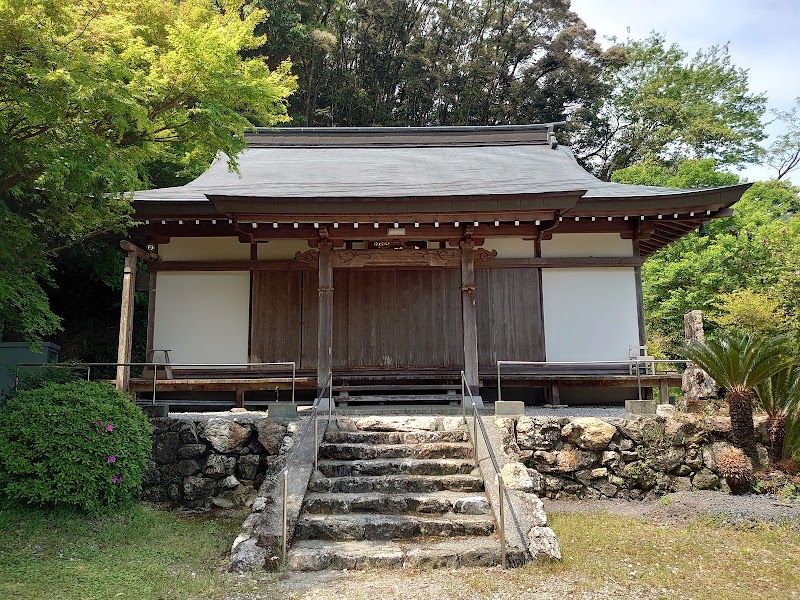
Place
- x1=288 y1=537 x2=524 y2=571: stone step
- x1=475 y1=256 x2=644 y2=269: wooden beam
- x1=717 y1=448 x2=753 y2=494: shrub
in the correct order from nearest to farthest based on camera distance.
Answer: x1=288 y1=537 x2=524 y2=571: stone step → x1=717 y1=448 x2=753 y2=494: shrub → x1=475 y1=256 x2=644 y2=269: wooden beam

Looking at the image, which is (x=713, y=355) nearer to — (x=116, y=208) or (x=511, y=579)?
(x=511, y=579)

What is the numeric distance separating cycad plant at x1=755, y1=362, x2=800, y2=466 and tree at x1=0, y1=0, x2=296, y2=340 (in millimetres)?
7758

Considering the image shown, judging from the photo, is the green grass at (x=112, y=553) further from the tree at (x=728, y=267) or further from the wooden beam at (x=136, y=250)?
the tree at (x=728, y=267)

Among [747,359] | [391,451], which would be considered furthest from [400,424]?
[747,359]

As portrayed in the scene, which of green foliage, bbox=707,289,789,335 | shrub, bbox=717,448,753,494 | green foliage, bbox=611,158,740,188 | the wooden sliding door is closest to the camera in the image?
shrub, bbox=717,448,753,494

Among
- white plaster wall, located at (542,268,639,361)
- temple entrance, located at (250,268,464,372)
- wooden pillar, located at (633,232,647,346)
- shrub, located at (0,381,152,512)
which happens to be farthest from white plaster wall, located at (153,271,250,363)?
wooden pillar, located at (633,232,647,346)

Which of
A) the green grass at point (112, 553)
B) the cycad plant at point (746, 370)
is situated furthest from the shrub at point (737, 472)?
the green grass at point (112, 553)

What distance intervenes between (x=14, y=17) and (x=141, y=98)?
1.29 m

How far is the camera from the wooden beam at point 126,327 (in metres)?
9.44

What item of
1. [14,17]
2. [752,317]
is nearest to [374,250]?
[14,17]

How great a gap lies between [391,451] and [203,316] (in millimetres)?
5709

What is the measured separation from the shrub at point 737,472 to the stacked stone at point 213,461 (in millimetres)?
5899

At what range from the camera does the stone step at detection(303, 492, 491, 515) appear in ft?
21.0

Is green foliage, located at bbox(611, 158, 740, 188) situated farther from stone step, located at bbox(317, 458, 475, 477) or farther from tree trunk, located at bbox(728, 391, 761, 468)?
stone step, located at bbox(317, 458, 475, 477)
